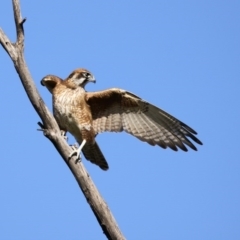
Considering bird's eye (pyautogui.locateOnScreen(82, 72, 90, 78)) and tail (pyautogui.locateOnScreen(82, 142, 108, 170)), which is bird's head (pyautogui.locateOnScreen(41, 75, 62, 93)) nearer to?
bird's eye (pyautogui.locateOnScreen(82, 72, 90, 78))

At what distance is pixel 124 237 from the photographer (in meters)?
7.21

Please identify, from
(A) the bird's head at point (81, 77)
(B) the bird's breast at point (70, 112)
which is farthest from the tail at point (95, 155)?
(A) the bird's head at point (81, 77)

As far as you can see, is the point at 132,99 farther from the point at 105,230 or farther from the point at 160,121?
the point at 105,230

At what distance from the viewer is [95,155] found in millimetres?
9008

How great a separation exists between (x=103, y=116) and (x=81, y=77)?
0.64 metres

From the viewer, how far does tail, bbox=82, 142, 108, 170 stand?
893 cm

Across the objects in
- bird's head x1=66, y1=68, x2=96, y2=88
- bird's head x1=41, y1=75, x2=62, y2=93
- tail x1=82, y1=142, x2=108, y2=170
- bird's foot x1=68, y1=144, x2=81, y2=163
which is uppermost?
bird's head x1=41, y1=75, x2=62, y2=93

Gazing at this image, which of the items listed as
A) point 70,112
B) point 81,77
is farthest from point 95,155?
point 81,77

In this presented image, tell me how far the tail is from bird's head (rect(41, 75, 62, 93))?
95cm

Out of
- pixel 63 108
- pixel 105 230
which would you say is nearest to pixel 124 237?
pixel 105 230

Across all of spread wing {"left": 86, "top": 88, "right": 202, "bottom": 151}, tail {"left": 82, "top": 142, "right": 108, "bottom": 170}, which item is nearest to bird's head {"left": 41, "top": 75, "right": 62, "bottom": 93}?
spread wing {"left": 86, "top": 88, "right": 202, "bottom": 151}

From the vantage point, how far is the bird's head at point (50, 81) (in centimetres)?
884

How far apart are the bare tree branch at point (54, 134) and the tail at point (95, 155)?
1412 millimetres

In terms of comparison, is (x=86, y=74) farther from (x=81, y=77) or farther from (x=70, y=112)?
(x=70, y=112)
